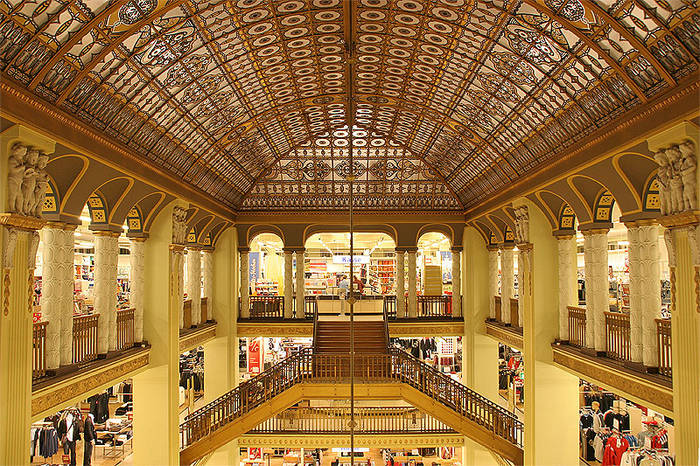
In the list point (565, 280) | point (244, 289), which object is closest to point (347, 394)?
point (565, 280)

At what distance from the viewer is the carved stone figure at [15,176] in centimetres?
750

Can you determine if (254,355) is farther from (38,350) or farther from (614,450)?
(38,350)

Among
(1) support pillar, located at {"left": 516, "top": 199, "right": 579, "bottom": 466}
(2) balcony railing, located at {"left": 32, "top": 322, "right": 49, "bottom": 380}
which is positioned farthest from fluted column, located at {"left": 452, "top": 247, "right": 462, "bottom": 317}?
(2) balcony railing, located at {"left": 32, "top": 322, "right": 49, "bottom": 380}

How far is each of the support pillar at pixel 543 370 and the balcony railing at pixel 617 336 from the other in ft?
8.31

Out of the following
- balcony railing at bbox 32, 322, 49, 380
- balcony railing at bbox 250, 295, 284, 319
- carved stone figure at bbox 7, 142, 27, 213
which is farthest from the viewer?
balcony railing at bbox 250, 295, 284, 319

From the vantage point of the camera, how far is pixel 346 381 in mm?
16750

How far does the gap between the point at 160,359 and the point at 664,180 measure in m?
12.2

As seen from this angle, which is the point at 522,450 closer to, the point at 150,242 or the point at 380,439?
the point at 380,439

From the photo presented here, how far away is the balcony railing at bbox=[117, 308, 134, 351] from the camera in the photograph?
42.9 ft

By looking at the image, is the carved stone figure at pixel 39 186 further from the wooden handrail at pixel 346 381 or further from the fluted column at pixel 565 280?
the fluted column at pixel 565 280

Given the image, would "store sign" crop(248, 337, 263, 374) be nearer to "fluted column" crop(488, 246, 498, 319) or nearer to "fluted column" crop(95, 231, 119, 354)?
"fluted column" crop(488, 246, 498, 319)

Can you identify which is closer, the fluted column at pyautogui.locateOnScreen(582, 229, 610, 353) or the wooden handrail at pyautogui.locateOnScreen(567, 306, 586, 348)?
the fluted column at pyautogui.locateOnScreen(582, 229, 610, 353)

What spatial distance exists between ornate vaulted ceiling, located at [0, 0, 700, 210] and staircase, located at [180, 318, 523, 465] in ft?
20.3

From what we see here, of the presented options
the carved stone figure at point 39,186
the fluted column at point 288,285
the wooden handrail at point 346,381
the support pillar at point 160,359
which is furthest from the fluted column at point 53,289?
the fluted column at point 288,285
